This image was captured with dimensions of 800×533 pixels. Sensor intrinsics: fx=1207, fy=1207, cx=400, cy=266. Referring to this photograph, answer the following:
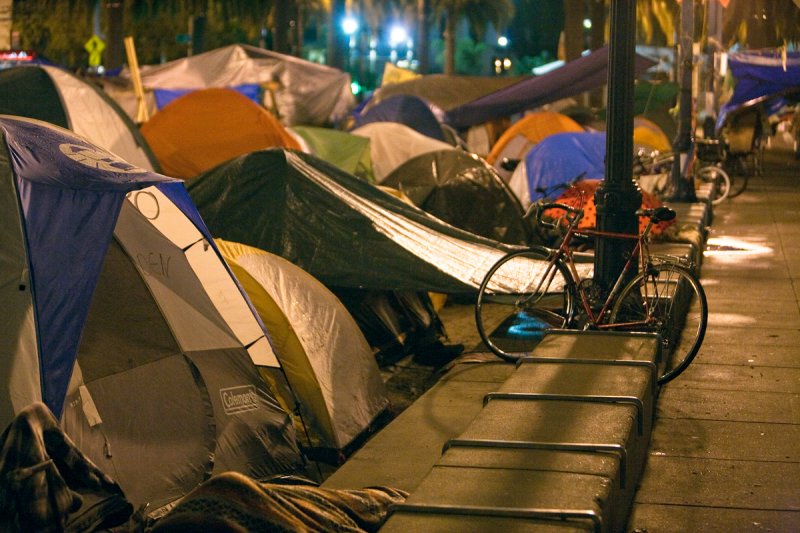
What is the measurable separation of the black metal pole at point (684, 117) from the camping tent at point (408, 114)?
24.1ft

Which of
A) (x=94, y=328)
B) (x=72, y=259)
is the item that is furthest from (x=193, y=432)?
(x=72, y=259)

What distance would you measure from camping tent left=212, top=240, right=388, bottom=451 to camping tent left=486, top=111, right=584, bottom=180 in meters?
14.0

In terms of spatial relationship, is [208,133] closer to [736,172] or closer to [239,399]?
[239,399]

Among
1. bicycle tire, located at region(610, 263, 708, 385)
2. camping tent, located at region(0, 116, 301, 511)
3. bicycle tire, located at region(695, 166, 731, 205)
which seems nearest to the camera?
camping tent, located at region(0, 116, 301, 511)

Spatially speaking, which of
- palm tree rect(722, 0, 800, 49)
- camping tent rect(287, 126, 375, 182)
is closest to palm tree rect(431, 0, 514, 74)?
camping tent rect(287, 126, 375, 182)

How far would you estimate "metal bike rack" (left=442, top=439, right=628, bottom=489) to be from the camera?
4.95 meters

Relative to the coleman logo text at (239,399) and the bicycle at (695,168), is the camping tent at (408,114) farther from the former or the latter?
the coleman logo text at (239,399)

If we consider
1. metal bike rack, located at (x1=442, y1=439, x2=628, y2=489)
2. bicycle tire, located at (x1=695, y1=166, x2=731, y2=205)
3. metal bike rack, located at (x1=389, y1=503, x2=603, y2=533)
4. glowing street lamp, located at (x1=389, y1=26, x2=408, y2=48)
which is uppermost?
metal bike rack, located at (x1=389, y1=503, x2=603, y2=533)

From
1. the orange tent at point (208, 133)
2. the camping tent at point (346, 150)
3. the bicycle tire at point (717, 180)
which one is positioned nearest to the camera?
the orange tent at point (208, 133)

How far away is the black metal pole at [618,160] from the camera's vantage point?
28.4 feet

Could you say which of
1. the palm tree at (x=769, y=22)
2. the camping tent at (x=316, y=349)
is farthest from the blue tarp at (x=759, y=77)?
the camping tent at (x=316, y=349)

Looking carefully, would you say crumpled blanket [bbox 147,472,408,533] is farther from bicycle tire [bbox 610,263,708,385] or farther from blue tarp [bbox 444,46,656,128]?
blue tarp [bbox 444,46,656,128]

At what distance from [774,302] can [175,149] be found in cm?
832

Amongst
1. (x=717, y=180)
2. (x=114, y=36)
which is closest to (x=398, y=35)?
(x=114, y=36)
